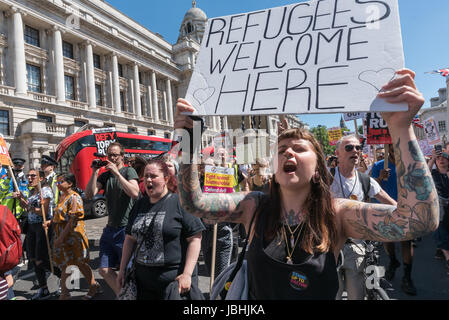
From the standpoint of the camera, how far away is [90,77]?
26656 millimetres

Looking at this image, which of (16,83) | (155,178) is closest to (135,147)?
(16,83)

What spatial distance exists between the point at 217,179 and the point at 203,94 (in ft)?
7.51

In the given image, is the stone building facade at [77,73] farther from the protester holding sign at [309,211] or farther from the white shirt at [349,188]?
the protester holding sign at [309,211]

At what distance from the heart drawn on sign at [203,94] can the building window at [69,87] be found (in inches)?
1092

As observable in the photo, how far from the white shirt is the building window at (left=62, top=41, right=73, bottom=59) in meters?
29.2

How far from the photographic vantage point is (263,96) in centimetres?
161

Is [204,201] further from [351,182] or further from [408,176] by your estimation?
[351,182]

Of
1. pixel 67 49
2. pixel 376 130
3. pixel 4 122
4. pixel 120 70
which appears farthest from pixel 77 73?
pixel 376 130

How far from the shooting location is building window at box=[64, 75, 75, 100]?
83.6 ft

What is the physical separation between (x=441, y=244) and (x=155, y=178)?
4838 mm

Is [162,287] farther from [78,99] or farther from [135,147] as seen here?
[78,99]

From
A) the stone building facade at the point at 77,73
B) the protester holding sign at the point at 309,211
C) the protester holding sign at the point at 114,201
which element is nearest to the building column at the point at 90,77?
the stone building facade at the point at 77,73

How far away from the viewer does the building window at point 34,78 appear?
73.4ft
